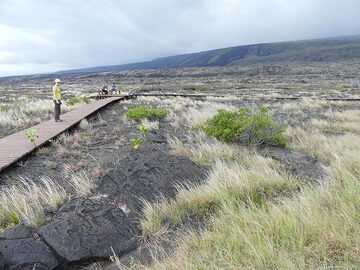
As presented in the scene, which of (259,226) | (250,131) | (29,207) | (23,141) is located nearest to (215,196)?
(259,226)

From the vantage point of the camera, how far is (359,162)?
22.0 ft

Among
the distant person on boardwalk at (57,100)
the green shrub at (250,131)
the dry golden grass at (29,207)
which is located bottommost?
the green shrub at (250,131)

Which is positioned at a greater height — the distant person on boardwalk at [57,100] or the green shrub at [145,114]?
the distant person on boardwalk at [57,100]

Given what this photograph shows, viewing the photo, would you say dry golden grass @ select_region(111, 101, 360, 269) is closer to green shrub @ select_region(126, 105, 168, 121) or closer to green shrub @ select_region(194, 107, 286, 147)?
green shrub @ select_region(194, 107, 286, 147)

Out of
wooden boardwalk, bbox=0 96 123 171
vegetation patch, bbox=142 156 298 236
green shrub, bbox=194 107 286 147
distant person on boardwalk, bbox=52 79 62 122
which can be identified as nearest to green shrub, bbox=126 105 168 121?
wooden boardwalk, bbox=0 96 123 171

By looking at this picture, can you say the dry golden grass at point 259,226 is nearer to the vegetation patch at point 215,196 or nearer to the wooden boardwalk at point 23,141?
the vegetation patch at point 215,196

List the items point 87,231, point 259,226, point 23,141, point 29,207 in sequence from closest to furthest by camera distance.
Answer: point 259,226
point 87,231
point 29,207
point 23,141

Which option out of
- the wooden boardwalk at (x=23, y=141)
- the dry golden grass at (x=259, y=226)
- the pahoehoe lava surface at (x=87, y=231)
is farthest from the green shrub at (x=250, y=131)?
the wooden boardwalk at (x=23, y=141)

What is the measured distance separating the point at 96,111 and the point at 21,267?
1491cm

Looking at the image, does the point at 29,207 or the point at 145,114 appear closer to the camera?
the point at 29,207

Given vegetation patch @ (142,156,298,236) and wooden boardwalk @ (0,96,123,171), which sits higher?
wooden boardwalk @ (0,96,123,171)

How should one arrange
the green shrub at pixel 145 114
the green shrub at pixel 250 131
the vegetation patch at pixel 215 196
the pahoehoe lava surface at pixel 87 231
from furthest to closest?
the green shrub at pixel 145 114 < the green shrub at pixel 250 131 < the vegetation patch at pixel 215 196 < the pahoehoe lava surface at pixel 87 231

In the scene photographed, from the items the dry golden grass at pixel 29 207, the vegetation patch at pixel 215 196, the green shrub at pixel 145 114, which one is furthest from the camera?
the green shrub at pixel 145 114

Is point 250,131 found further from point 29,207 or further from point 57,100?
point 57,100
